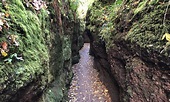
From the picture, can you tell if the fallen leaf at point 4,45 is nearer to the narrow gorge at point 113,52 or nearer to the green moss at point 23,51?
the narrow gorge at point 113,52

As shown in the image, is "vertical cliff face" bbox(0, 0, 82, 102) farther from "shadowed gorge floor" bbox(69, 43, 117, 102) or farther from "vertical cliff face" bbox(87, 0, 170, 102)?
"shadowed gorge floor" bbox(69, 43, 117, 102)

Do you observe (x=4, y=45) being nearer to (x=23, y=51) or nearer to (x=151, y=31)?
(x=23, y=51)

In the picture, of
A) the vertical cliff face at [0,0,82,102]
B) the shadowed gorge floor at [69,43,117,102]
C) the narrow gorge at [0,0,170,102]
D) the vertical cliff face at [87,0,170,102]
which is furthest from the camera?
the shadowed gorge floor at [69,43,117,102]

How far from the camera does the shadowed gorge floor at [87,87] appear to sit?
26.7 feet

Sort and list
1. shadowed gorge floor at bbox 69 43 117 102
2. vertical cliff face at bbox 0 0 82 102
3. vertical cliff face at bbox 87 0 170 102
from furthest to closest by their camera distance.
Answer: shadowed gorge floor at bbox 69 43 117 102 < vertical cliff face at bbox 87 0 170 102 < vertical cliff face at bbox 0 0 82 102

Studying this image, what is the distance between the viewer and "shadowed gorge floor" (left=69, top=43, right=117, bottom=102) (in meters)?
8.15

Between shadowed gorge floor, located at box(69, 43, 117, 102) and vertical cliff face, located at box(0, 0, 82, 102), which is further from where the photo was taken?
shadowed gorge floor, located at box(69, 43, 117, 102)

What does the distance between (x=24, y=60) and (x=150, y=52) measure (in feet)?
8.16

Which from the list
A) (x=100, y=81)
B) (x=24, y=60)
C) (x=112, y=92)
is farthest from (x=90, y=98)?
(x=24, y=60)

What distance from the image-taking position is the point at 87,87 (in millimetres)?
9406

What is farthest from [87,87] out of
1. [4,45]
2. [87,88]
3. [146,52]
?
[4,45]

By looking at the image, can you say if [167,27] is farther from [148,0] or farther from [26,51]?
[26,51]

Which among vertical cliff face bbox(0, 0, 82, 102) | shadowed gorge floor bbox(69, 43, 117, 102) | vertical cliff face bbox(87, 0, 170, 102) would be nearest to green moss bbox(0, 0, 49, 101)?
vertical cliff face bbox(0, 0, 82, 102)

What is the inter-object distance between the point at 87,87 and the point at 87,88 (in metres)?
0.13
